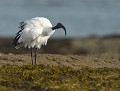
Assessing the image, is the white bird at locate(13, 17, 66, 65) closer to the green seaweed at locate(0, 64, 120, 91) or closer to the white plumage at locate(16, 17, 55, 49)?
the white plumage at locate(16, 17, 55, 49)

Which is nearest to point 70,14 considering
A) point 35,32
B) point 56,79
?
point 35,32

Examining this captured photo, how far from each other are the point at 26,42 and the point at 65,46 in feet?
45.1

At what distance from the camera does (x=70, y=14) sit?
4094 centimetres

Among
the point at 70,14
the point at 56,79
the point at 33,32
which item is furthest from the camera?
the point at 70,14

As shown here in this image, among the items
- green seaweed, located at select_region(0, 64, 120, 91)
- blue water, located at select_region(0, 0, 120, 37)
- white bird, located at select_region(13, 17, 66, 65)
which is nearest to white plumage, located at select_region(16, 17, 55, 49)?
white bird, located at select_region(13, 17, 66, 65)

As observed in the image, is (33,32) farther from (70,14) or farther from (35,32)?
(70,14)

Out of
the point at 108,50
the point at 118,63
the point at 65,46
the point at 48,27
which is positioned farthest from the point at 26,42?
the point at 65,46

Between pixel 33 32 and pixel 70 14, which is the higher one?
pixel 70 14

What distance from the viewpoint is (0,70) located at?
478 inches

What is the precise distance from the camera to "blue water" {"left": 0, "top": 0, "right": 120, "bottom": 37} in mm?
35688

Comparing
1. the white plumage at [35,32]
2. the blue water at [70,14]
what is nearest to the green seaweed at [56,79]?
the white plumage at [35,32]

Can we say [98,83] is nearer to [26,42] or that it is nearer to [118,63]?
[118,63]

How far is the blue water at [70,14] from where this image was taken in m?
35.7

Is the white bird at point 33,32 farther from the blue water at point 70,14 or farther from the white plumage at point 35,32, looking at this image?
the blue water at point 70,14
